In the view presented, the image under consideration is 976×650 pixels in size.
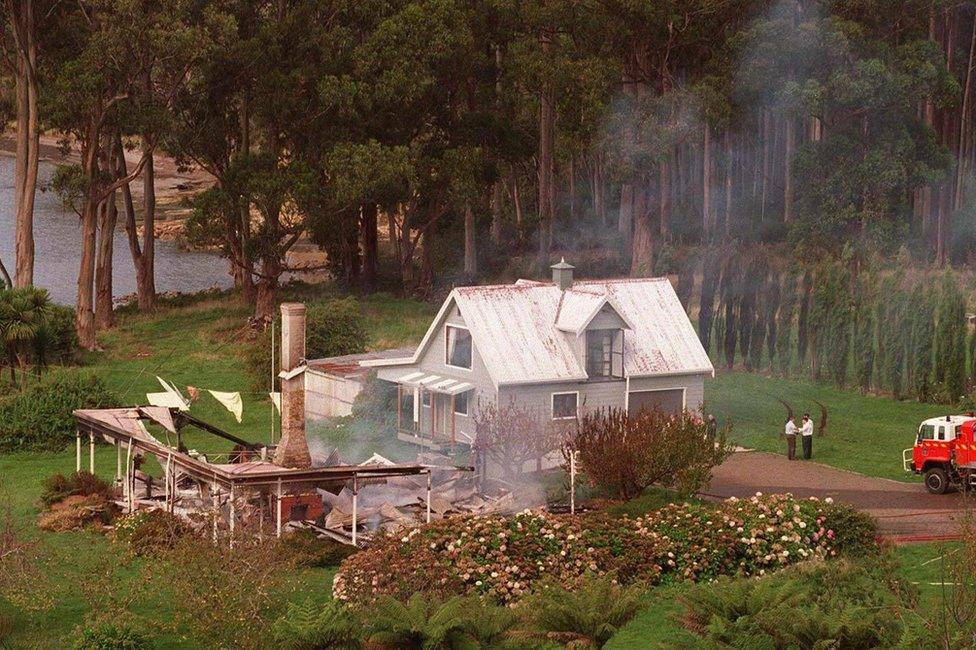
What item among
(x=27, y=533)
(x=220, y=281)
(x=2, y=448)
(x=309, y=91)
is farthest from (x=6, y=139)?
(x=27, y=533)

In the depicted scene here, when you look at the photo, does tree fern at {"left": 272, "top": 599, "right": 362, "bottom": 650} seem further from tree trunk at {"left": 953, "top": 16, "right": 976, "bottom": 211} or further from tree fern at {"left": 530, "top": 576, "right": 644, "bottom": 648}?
tree trunk at {"left": 953, "top": 16, "right": 976, "bottom": 211}

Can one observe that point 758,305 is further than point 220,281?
No

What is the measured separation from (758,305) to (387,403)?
15889 mm

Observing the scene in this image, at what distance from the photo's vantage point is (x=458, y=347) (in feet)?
149

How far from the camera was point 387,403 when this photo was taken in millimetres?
48062

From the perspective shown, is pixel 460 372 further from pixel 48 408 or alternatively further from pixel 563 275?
pixel 48 408

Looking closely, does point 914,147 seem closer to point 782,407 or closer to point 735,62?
point 735,62

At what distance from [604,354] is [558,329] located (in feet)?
4.34

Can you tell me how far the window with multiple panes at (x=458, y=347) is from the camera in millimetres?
45000

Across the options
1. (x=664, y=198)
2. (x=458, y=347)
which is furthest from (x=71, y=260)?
(x=458, y=347)

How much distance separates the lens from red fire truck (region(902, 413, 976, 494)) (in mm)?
39406

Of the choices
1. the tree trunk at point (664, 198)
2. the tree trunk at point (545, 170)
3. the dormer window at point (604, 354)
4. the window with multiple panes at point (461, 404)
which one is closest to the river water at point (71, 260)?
the tree trunk at point (545, 170)

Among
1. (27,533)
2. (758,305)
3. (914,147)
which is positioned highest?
(914,147)

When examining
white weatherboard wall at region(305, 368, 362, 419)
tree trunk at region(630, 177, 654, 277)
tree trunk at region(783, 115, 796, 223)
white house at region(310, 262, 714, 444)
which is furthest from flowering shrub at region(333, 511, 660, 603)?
tree trunk at region(783, 115, 796, 223)
